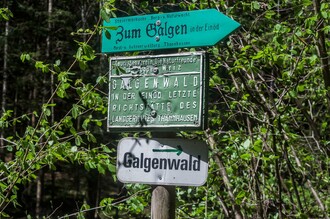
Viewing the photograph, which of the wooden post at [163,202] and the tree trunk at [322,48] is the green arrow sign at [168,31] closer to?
the wooden post at [163,202]

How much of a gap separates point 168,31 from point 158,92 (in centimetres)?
36

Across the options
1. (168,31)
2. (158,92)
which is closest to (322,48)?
(168,31)

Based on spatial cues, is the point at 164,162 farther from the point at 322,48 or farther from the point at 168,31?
the point at 322,48

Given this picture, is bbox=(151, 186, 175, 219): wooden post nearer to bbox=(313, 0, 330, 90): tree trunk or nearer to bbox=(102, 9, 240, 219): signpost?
bbox=(102, 9, 240, 219): signpost

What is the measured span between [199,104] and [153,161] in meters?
0.44

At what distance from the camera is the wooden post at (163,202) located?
3.32m

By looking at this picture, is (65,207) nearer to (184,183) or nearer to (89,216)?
(89,216)

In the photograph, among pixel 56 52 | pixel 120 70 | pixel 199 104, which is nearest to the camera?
pixel 199 104

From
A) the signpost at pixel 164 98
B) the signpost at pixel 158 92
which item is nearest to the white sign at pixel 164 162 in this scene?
the signpost at pixel 164 98

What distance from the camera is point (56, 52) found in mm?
22609

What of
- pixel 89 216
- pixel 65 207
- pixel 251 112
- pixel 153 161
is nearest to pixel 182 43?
pixel 153 161

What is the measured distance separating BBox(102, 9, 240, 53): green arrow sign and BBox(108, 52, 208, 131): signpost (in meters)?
0.09

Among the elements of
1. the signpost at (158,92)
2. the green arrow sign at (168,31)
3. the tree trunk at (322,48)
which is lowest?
the signpost at (158,92)

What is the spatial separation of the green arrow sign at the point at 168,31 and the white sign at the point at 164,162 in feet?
1.75
